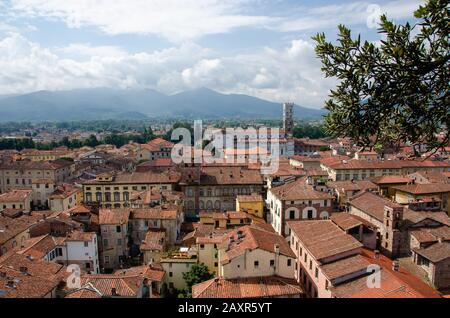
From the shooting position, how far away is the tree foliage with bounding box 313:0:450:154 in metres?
6.31

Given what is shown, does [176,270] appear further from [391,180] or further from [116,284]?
[391,180]

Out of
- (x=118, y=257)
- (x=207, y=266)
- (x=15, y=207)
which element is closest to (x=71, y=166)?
(x=15, y=207)

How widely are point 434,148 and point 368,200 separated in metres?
29.9

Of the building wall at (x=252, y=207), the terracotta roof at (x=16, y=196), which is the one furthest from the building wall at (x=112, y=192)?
the building wall at (x=252, y=207)

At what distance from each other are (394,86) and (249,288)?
17791 millimetres

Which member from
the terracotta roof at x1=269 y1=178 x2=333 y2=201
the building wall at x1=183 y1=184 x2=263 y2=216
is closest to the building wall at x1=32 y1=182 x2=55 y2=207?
the building wall at x1=183 y1=184 x2=263 y2=216

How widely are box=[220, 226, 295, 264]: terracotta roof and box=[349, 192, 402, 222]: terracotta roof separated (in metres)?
10.7

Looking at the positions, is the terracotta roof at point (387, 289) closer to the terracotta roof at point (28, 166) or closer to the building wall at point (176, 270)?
the building wall at point (176, 270)

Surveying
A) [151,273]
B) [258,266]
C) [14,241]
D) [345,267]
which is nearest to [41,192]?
[14,241]

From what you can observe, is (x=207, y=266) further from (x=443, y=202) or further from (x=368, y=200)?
(x=443, y=202)

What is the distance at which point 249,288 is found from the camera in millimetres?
21672

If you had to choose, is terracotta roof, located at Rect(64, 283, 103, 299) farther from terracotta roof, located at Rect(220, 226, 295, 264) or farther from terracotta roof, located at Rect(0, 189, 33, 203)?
terracotta roof, located at Rect(0, 189, 33, 203)

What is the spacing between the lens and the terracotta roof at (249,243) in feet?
75.1
